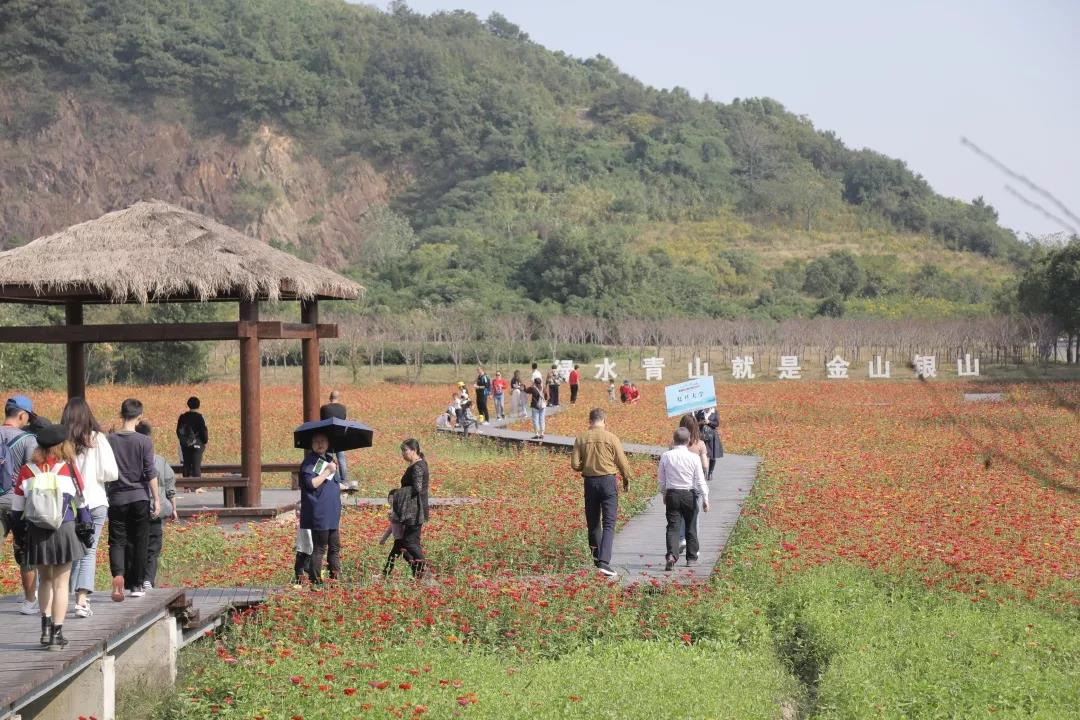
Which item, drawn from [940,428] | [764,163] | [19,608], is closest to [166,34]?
[764,163]

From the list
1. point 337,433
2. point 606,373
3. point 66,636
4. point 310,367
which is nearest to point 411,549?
point 337,433

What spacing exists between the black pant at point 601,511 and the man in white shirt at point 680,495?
50 cm

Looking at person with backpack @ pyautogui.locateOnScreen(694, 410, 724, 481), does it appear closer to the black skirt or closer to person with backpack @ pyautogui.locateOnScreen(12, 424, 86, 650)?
person with backpack @ pyautogui.locateOnScreen(12, 424, 86, 650)

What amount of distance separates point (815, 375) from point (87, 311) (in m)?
31.3

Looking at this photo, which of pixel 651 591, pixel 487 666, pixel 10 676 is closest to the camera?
pixel 10 676

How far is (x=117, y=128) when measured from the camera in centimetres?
14888

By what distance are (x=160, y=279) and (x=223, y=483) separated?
8.82ft

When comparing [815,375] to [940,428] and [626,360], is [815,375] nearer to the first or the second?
[626,360]

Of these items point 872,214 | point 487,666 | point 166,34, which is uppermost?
point 166,34

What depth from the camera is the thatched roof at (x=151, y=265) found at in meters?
16.4

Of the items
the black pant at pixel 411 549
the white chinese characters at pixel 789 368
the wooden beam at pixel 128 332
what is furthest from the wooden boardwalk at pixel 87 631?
the white chinese characters at pixel 789 368

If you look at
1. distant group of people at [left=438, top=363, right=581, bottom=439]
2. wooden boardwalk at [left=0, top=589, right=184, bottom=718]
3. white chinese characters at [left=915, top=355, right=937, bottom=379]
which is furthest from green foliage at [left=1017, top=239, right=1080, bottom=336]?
wooden boardwalk at [left=0, top=589, right=184, bottom=718]

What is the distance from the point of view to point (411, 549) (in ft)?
38.1

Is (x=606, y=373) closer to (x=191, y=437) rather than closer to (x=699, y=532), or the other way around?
(x=191, y=437)
